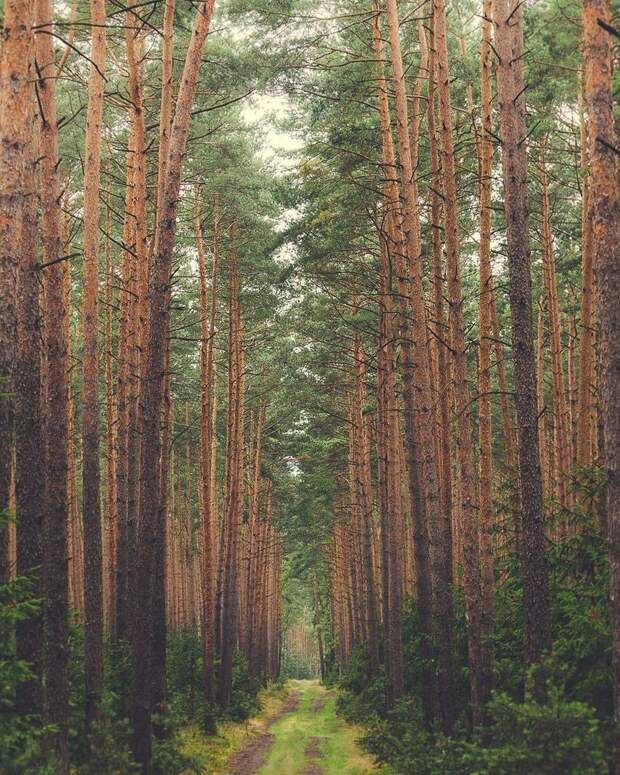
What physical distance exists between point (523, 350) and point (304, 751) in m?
11.6

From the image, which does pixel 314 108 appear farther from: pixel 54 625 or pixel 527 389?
pixel 54 625

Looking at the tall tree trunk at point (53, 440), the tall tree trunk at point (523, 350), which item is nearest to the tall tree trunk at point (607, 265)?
the tall tree trunk at point (523, 350)

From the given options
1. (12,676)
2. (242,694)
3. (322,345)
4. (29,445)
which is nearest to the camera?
(12,676)

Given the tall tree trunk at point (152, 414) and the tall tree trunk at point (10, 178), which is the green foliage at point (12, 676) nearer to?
the tall tree trunk at point (10, 178)

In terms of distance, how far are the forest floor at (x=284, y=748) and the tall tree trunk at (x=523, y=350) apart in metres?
6.49

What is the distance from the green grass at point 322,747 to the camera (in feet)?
45.5

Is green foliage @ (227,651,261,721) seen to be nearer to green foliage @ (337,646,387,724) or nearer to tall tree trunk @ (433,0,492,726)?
green foliage @ (337,646,387,724)

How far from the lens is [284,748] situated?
17.0m

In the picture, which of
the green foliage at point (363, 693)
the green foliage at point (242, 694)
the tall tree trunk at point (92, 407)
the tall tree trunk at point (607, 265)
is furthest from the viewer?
the green foliage at point (242, 694)

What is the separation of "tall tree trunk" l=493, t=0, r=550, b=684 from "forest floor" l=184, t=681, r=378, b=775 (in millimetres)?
6493

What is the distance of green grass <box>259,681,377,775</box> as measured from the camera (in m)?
13.9

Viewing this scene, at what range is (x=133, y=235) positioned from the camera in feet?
50.9

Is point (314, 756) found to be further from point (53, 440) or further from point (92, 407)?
point (53, 440)

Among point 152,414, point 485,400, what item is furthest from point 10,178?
point 485,400
